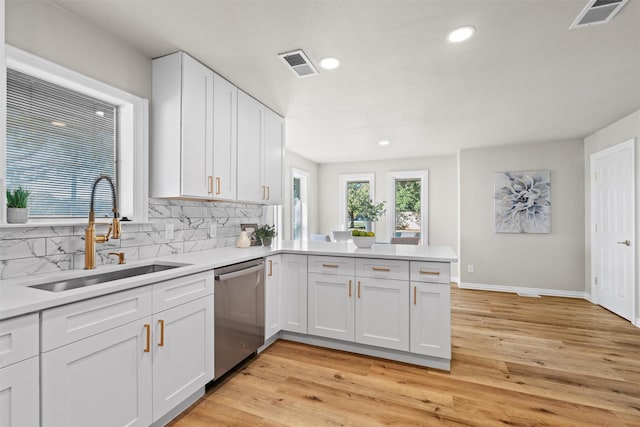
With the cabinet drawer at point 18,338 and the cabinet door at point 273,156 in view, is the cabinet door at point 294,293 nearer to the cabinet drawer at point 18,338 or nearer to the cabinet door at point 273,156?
the cabinet door at point 273,156

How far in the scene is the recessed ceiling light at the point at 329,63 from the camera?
2.36m

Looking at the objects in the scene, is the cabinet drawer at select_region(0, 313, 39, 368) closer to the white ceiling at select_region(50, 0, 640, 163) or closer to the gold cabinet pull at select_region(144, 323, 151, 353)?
the gold cabinet pull at select_region(144, 323, 151, 353)

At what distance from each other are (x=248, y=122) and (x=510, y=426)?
310 centimetres

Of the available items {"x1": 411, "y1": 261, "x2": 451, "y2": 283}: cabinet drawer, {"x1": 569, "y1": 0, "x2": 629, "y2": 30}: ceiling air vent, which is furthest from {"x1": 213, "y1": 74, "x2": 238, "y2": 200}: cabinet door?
{"x1": 569, "y1": 0, "x2": 629, "y2": 30}: ceiling air vent

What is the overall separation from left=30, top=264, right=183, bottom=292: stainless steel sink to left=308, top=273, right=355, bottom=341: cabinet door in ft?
4.26

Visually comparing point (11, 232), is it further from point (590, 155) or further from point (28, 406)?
point (590, 155)

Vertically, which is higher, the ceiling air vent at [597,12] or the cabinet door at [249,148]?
the ceiling air vent at [597,12]

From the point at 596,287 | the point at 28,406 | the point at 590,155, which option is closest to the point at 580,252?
the point at 596,287

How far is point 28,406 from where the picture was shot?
1.14 metres

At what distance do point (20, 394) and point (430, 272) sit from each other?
2.41m

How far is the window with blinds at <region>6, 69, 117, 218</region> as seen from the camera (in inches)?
65.4

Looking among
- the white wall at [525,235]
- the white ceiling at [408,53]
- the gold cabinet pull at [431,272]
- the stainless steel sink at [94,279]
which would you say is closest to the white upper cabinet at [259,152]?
the white ceiling at [408,53]

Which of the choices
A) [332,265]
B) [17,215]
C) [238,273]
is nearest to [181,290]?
[238,273]

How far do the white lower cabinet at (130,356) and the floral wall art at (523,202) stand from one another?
194 inches
